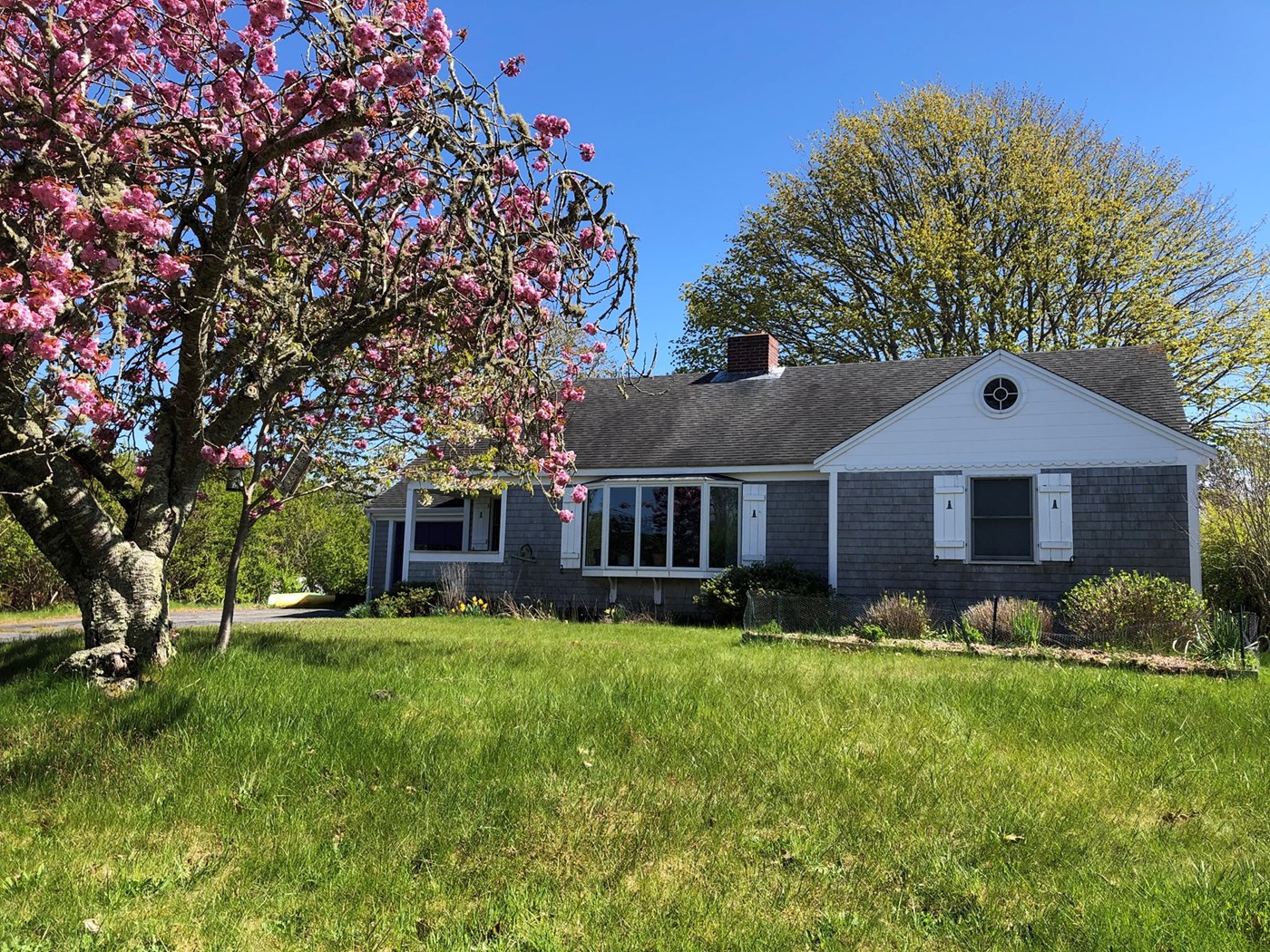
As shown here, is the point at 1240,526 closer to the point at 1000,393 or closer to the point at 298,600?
the point at 1000,393

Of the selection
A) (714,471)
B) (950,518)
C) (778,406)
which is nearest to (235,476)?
(714,471)

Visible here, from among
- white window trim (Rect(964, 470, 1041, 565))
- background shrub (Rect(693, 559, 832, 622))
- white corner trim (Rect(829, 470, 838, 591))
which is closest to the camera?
white window trim (Rect(964, 470, 1041, 565))

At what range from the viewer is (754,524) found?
632 inches

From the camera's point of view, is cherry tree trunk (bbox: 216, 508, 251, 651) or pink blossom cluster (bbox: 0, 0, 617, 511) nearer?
pink blossom cluster (bbox: 0, 0, 617, 511)

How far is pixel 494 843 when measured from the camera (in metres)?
3.78

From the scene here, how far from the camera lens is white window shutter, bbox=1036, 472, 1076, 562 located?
44.5 feet

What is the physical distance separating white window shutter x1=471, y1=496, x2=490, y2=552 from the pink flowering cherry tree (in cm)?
1236

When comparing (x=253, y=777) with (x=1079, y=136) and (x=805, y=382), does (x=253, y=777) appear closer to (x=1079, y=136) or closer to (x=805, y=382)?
(x=805, y=382)

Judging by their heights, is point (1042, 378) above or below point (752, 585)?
above

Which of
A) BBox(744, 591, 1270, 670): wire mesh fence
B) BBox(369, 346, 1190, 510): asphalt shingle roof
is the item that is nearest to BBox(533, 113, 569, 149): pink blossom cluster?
BBox(744, 591, 1270, 670): wire mesh fence

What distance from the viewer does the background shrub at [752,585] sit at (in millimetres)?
14617

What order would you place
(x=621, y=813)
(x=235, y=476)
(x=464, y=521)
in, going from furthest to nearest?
(x=464, y=521) → (x=235, y=476) → (x=621, y=813)

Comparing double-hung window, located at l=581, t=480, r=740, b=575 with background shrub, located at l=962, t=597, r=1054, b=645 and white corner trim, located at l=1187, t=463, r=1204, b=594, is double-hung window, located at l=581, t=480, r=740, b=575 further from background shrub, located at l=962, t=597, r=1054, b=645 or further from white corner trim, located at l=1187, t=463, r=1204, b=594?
white corner trim, located at l=1187, t=463, r=1204, b=594

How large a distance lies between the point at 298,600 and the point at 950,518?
16.0 m
